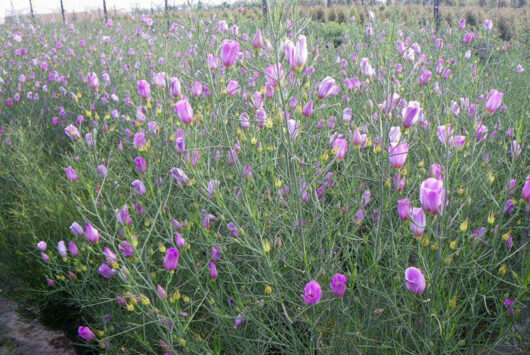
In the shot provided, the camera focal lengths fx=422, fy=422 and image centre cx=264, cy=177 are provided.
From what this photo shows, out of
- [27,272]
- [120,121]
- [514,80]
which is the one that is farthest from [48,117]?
[514,80]

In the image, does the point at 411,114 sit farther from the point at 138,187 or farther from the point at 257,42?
the point at 138,187

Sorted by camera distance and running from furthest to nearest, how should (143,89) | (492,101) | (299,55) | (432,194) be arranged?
(143,89), (492,101), (299,55), (432,194)

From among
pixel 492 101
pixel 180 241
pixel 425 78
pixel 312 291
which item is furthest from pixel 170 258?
pixel 425 78

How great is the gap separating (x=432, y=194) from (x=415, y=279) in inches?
9.9

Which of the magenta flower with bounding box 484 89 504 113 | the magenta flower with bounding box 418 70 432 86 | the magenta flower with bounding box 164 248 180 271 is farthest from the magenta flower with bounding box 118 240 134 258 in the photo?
the magenta flower with bounding box 418 70 432 86

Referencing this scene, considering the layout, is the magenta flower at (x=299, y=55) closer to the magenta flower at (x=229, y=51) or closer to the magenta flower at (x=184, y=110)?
the magenta flower at (x=229, y=51)

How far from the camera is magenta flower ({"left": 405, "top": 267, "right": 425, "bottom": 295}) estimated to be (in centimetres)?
120

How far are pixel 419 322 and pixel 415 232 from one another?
0.44 meters

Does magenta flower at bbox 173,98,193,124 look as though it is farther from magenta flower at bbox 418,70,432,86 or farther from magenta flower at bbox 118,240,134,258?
magenta flower at bbox 418,70,432,86

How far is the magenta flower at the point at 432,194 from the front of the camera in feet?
3.79

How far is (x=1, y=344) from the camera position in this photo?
7.10 ft

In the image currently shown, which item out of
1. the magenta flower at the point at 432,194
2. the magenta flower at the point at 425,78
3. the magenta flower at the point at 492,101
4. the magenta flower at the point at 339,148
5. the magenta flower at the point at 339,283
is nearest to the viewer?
the magenta flower at the point at 432,194

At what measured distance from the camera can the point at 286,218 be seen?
190cm

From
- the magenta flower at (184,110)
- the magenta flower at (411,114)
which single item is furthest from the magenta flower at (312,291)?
the magenta flower at (184,110)
